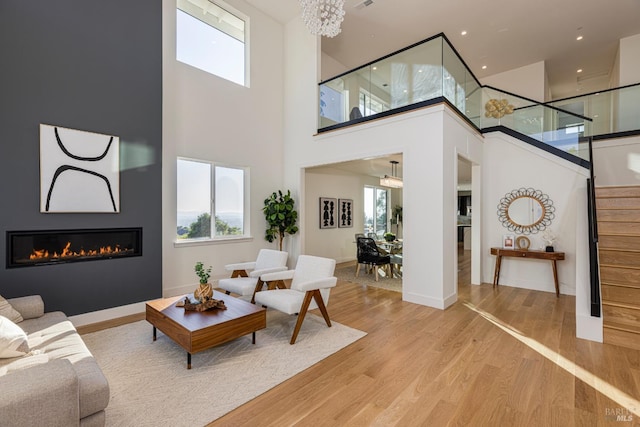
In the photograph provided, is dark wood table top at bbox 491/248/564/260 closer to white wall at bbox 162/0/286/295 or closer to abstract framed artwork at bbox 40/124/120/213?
white wall at bbox 162/0/286/295

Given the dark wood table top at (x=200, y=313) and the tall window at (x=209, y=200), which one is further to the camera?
the tall window at (x=209, y=200)

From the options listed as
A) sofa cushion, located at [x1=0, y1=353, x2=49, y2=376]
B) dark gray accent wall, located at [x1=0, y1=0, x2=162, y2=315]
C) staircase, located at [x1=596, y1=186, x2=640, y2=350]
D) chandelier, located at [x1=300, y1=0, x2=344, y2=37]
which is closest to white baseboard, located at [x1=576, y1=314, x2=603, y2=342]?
staircase, located at [x1=596, y1=186, x2=640, y2=350]

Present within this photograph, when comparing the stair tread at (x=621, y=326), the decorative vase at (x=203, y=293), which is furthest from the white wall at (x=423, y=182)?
the decorative vase at (x=203, y=293)

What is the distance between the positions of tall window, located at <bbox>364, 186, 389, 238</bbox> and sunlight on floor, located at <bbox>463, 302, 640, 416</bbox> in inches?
246

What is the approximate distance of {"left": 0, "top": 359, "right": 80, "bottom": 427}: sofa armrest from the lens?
1.37m

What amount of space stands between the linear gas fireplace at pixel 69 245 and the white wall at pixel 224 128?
705 millimetres

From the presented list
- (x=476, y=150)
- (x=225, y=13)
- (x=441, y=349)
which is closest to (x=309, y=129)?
(x=225, y=13)

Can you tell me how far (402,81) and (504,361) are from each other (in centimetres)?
423

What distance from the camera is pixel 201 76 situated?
17.3 feet

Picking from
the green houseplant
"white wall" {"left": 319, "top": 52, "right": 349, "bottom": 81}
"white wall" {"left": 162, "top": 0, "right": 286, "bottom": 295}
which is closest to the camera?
"white wall" {"left": 162, "top": 0, "right": 286, "bottom": 295}

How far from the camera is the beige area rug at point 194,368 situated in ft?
6.89

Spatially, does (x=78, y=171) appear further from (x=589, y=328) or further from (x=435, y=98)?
(x=589, y=328)

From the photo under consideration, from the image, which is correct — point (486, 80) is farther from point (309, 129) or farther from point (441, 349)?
point (441, 349)

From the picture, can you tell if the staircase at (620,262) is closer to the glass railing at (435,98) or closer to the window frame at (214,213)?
the glass railing at (435,98)
